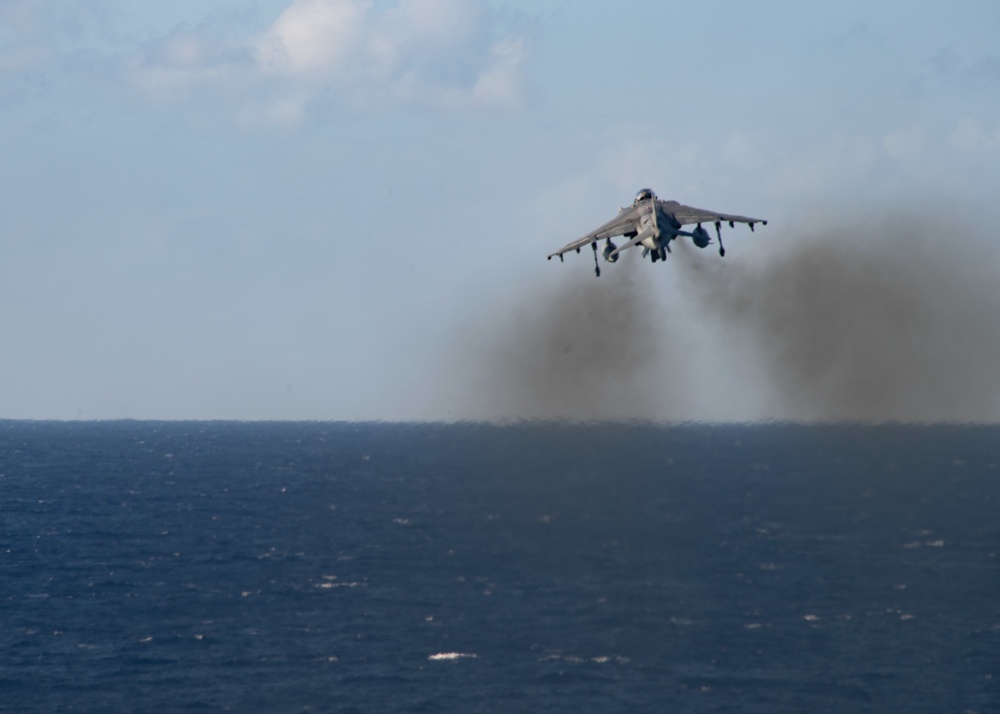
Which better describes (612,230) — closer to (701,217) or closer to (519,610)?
(701,217)

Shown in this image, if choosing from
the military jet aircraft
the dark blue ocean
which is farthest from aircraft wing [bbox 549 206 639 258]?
the dark blue ocean

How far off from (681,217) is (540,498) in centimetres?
10904

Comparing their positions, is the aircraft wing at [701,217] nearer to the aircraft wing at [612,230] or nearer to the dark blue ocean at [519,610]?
the aircraft wing at [612,230]

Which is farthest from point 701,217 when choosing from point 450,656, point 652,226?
point 450,656

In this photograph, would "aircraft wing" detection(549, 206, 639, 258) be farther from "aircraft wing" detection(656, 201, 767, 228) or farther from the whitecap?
the whitecap

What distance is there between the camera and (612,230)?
81.1m

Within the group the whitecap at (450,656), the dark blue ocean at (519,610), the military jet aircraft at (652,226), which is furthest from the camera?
the whitecap at (450,656)

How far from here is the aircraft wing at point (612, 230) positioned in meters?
80.1

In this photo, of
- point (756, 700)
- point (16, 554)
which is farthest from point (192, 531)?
point (756, 700)

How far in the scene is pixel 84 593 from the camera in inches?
5369

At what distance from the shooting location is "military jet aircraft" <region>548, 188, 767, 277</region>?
249 ft

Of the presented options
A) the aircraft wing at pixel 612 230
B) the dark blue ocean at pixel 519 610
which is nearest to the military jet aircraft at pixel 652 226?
the aircraft wing at pixel 612 230

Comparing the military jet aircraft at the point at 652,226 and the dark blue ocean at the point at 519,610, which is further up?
the military jet aircraft at the point at 652,226

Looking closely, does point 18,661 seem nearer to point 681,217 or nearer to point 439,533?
point 439,533
